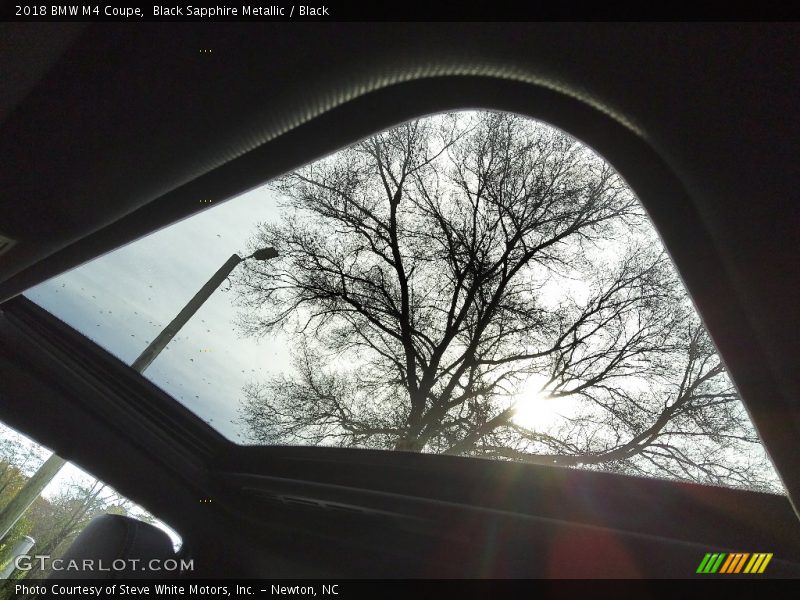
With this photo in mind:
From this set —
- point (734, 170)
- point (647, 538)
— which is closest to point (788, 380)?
point (734, 170)

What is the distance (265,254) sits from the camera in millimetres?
4000

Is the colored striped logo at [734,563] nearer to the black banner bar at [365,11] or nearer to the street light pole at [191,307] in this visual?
the black banner bar at [365,11]

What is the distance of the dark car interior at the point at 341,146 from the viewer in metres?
1.08

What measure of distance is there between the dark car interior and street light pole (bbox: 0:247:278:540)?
0.40 meters

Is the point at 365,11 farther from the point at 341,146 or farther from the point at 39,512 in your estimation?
the point at 39,512

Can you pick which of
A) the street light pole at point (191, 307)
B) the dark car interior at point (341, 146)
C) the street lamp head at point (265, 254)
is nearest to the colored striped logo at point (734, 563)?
the dark car interior at point (341, 146)

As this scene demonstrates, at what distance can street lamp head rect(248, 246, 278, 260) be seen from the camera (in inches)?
153

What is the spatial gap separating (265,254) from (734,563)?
361 centimetres

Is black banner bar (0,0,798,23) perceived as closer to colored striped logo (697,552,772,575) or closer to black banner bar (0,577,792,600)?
colored striped logo (697,552,772,575)

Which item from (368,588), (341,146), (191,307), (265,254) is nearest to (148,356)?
(191,307)

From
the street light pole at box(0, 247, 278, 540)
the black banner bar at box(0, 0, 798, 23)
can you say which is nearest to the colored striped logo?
the black banner bar at box(0, 0, 798, 23)

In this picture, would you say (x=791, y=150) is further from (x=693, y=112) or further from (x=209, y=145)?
(x=209, y=145)

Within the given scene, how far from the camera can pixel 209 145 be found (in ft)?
5.29

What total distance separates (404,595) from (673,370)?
2.98 metres
